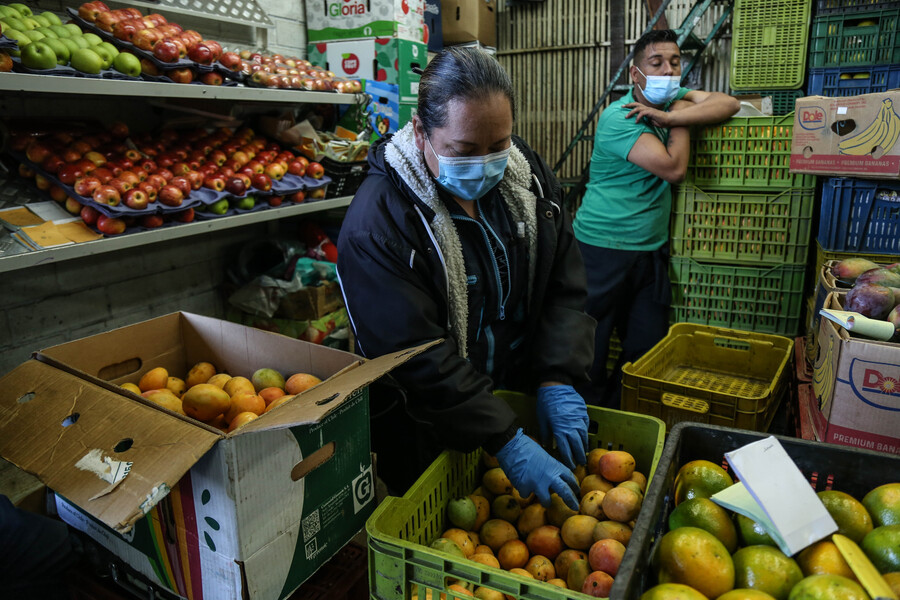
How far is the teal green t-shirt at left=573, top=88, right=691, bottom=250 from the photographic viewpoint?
3246 millimetres

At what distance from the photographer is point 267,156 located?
10.8 ft

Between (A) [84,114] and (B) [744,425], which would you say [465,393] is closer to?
(B) [744,425]

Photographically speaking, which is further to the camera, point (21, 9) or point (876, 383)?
point (21, 9)

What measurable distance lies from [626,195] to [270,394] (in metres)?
2.34

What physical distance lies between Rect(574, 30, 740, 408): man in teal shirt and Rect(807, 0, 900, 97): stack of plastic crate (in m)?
0.83

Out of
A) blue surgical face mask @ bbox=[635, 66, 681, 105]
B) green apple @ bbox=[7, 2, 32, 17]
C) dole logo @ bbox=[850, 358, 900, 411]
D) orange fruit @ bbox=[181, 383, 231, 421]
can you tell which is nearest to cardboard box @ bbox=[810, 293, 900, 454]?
dole logo @ bbox=[850, 358, 900, 411]

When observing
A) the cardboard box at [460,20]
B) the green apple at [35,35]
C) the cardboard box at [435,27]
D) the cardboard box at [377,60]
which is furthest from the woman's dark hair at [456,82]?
the cardboard box at [460,20]

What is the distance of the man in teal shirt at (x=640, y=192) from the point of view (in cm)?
316

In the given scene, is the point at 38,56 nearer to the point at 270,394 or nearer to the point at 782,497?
the point at 270,394

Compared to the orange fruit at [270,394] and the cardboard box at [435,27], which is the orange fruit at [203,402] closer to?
the orange fruit at [270,394]

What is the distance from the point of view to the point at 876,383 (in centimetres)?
139

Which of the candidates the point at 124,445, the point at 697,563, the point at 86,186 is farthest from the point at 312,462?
the point at 86,186

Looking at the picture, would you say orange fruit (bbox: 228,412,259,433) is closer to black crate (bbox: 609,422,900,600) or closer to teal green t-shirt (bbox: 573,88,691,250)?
black crate (bbox: 609,422,900,600)

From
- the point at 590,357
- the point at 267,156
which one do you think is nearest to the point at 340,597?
the point at 590,357
